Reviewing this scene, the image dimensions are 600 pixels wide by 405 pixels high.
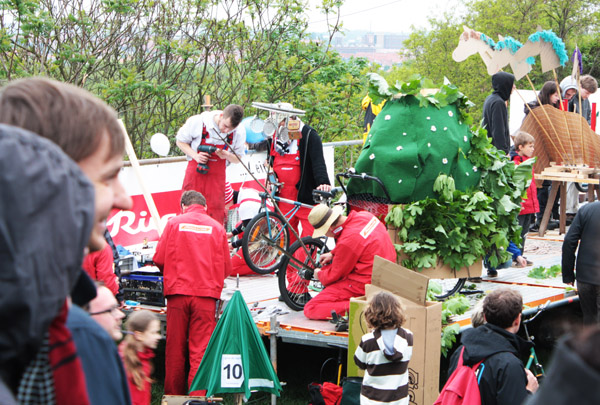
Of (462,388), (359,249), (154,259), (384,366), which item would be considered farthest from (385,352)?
(154,259)

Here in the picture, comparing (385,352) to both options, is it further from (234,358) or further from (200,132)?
(200,132)

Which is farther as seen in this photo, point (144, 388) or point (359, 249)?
point (359, 249)

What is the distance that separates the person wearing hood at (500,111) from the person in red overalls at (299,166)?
258 cm

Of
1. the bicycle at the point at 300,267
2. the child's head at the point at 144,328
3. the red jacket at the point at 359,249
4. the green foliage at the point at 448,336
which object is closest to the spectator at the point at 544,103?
the bicycle at the point at 300,267

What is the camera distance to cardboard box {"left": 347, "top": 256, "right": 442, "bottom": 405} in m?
5.59

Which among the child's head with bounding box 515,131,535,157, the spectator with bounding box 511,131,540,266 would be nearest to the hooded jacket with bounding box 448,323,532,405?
the spectator with bounding box 511,131,540,266

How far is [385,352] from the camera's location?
482cm

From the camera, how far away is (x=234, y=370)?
19.6 feet

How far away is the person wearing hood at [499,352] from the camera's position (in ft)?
13.5

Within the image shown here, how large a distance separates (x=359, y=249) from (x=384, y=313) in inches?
67.0

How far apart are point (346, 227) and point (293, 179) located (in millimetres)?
1866

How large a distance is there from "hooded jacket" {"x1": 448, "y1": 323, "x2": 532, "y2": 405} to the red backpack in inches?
1.6

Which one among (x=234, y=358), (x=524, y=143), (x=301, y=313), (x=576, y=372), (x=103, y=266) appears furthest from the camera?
(x=524, y=143)

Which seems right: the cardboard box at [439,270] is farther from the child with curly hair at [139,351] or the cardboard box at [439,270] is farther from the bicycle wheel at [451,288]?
the child with curly hair at [139,351]
